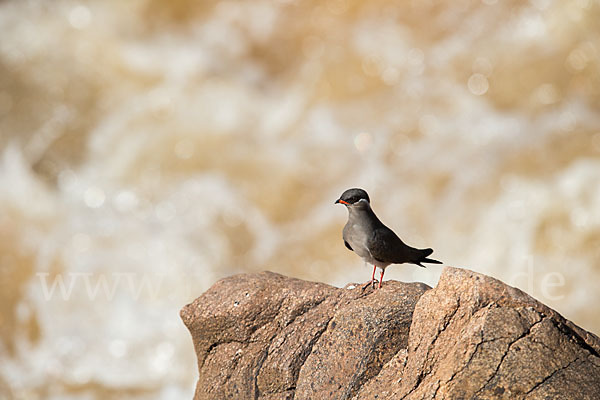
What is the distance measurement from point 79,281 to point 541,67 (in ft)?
28.0

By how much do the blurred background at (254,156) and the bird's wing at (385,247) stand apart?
5.55 m

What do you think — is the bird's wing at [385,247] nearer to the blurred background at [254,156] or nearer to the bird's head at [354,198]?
the bird's head at [354,198]

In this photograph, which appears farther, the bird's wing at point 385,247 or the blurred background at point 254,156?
the blurred background at point 254,156

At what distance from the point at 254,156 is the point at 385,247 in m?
8.26

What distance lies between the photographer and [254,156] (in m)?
13.2

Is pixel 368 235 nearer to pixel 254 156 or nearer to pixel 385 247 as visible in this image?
pixel 385 247

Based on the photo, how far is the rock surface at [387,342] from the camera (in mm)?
4098

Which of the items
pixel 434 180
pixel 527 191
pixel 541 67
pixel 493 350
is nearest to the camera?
pixel 493 350

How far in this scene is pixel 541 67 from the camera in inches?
509

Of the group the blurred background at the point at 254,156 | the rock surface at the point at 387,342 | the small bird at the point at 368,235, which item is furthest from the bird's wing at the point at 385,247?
the blurred background at the point at 254,156

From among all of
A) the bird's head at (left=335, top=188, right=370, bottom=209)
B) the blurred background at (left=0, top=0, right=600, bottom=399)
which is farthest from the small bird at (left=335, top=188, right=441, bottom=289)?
the blurred background at (left=0, top=0, right=600, bottom=399)

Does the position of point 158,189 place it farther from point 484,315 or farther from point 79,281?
point 484,315

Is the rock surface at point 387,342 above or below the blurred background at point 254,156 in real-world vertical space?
below

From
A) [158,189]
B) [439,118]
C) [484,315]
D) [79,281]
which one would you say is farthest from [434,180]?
[484,315]
